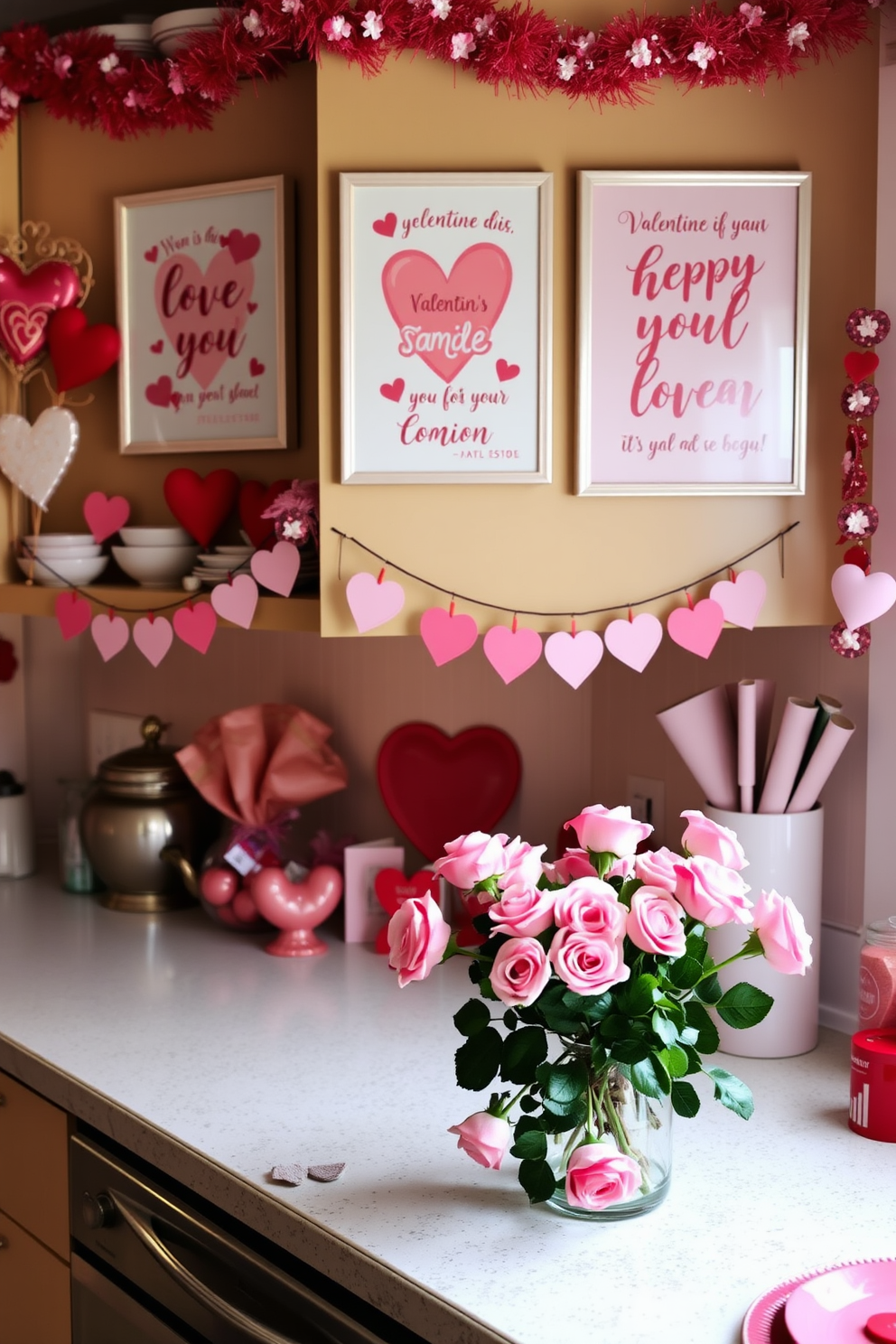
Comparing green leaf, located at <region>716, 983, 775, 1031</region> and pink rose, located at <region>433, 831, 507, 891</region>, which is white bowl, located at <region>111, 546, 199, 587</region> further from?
green leaf, located at <region>716, 983, 775, 1031</region>

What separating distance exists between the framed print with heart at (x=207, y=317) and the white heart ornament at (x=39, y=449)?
0.28 feet

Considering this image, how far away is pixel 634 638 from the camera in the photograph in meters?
1.45

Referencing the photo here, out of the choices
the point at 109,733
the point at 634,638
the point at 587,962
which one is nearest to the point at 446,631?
the point at 634,638

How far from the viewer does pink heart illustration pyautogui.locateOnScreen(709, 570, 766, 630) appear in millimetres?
1455

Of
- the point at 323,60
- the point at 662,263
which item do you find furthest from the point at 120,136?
the point at 662,263

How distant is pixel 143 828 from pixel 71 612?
396 millimetres

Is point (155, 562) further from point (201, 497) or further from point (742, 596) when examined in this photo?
point (742, 596)

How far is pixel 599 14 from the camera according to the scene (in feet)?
4.60

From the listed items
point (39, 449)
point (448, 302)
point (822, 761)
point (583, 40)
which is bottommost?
point (822, 761)

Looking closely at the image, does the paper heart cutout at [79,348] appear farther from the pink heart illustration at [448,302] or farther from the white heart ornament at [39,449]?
the pink heart illustration at [448,302]

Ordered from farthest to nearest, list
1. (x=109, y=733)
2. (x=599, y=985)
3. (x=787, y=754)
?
(x=109, y=733), (x=787, y=754), (x=599, y=985)

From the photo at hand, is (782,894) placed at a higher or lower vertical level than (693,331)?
lower

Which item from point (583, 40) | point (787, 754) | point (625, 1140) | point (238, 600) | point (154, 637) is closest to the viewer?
point (625, 1140)

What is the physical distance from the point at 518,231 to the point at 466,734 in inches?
30.4
